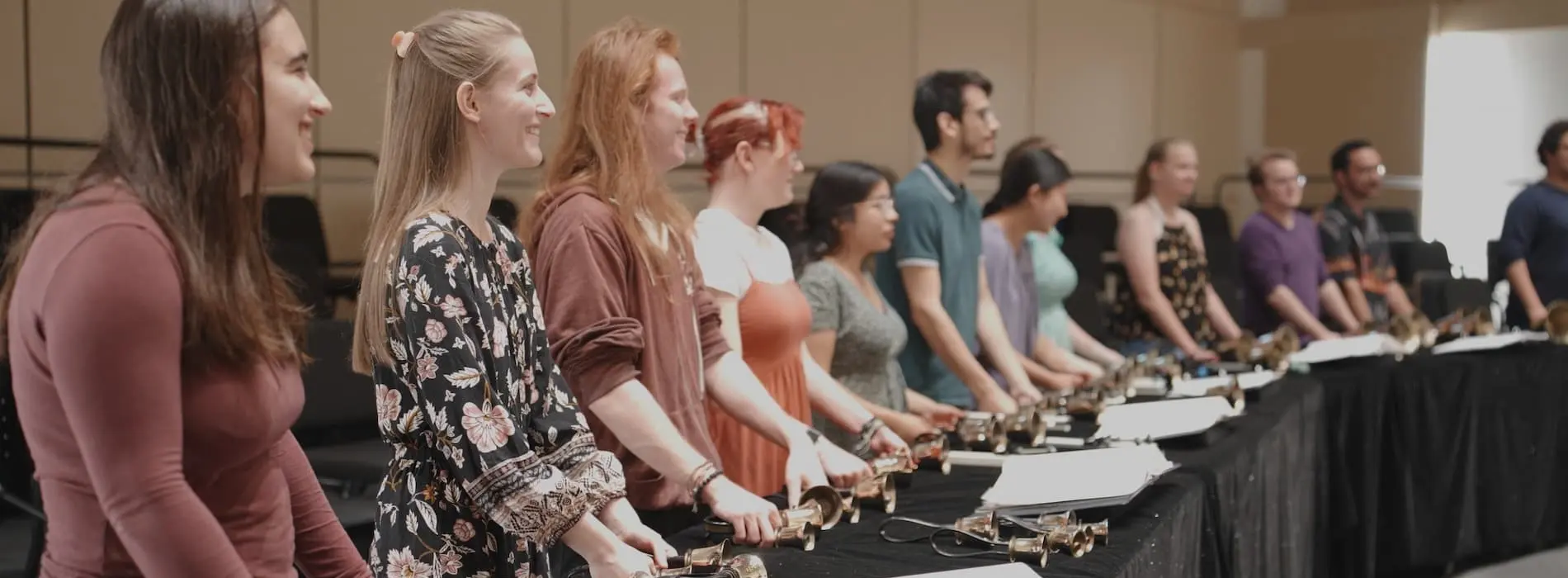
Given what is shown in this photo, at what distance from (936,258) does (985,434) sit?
1.01m

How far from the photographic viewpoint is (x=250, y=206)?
1.27 m

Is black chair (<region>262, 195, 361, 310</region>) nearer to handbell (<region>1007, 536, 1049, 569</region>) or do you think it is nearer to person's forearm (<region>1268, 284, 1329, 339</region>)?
handbell (<region>1007, 536, 1049, 569</region>)

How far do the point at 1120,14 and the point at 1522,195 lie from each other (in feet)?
10.4

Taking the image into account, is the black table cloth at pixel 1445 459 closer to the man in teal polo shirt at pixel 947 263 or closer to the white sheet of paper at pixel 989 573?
the man in teal polo shirt at pixel 947 263

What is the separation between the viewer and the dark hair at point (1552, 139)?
5.97 meters

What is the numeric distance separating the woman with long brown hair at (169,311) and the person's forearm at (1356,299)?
17.8 feet

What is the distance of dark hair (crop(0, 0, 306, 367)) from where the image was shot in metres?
1.16

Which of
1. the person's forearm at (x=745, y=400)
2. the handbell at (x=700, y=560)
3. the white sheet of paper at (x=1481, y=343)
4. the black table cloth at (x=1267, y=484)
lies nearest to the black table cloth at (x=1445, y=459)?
the white sheet of paper at (x=1481, y=343)

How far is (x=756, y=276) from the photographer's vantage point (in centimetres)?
274

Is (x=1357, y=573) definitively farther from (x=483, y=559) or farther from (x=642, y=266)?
(x=483, y=559)

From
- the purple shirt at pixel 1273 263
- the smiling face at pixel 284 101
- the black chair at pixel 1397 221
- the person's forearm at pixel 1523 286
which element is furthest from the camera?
the black chair at pixel 1397 221

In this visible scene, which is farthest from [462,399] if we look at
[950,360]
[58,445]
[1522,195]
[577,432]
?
[1522,195]

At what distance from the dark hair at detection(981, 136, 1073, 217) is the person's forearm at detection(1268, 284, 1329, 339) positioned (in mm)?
1530

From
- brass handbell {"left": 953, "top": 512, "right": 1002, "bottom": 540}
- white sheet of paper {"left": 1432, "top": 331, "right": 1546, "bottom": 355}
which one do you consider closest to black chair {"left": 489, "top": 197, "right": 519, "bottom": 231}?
white sheet of paper {"left": 1432, "top": 331, "right": 1546, "bottom": 355}
